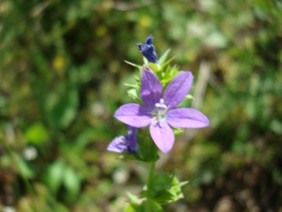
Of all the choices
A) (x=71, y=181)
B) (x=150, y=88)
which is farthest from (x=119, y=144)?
(x=71, y=181)

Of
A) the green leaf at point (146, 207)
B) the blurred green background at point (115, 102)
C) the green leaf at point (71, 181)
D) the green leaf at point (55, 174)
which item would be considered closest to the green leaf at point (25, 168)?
the blurred green background at point (115, 102)

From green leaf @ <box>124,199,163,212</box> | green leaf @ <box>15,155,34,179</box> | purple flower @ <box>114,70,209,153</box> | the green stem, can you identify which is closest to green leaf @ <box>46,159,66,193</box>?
green leaf @ <box>15,155,34,179</box>

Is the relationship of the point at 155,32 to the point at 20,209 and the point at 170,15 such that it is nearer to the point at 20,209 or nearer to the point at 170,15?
the point at 170,15

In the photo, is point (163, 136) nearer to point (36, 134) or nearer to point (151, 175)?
point (151, 175)

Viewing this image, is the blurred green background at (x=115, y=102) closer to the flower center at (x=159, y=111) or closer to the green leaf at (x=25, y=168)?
the green leaf at (x=25, y=168)

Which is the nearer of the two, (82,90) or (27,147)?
(27,147)

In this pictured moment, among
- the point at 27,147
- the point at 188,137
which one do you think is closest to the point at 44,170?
the point at 27,147

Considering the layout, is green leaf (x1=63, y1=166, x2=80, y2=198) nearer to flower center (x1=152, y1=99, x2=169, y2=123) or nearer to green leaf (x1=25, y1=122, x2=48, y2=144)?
green leaf (x1=25, y1=122, x2=48, y2=144)
